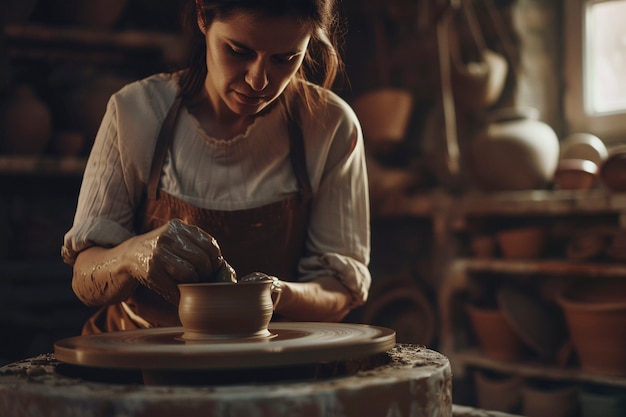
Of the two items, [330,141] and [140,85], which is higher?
[140,85]

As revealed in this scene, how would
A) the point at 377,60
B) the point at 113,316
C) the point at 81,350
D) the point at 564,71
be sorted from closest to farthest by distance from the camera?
the point at 81,350, the point at 113,316, the point at 564,71, the point at 377,60

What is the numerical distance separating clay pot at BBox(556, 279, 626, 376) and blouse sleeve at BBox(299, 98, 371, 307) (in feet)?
5.74

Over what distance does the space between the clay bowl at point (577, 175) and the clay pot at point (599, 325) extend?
1.44 ft

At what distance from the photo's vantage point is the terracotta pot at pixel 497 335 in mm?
3766

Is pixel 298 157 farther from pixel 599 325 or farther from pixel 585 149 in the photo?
pixel 585 149

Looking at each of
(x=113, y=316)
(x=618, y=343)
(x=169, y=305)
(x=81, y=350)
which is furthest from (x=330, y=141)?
(x=618, y=343)

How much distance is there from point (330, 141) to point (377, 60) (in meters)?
3.09

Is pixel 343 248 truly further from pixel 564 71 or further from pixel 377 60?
pixel 377 60

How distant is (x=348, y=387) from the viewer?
113 cm

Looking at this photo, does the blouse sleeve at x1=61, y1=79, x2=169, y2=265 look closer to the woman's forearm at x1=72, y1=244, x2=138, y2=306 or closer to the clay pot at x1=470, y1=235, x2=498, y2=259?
the woman's forearm at x1=72, y1=244, x2=138, y2=306

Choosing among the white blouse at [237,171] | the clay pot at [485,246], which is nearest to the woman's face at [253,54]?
the white blouse at [237,171]

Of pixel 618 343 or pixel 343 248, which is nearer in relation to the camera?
pixel 343 248

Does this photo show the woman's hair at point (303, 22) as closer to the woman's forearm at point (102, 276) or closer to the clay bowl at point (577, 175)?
the woman's forearm at point (102, 276)

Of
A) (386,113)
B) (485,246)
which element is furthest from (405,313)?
(386,113)
